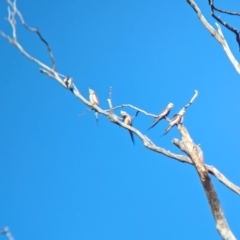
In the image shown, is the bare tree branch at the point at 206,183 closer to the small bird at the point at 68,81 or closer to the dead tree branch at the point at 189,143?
the dead tree branch at the point at 189,143

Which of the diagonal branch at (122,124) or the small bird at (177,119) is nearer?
the diagonal branch at (122,124)

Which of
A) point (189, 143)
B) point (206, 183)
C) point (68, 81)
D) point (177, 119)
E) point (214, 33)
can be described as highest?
→ point (214, 33)

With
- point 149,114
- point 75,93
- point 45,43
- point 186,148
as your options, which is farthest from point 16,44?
point 186,148

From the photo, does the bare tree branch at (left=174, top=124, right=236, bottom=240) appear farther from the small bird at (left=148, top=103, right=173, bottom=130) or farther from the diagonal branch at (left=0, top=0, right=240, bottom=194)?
the small bird at (left=148, top=103, right=173, bottom=130)

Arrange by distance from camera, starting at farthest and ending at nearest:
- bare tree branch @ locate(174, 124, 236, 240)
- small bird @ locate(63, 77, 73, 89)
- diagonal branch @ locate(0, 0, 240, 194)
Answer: small bird @ locate(63, 77, 73, 89), diagonal branch @ locate(0, 0, 240, 194), bare tree branch @ locate(174, 124, 236, 240)

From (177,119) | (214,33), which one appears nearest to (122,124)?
(177,119)

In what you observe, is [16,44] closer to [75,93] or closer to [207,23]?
[75,93]

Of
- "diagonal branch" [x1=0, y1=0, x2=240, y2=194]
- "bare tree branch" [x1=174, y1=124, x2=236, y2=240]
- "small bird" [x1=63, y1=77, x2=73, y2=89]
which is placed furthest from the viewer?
"small bird" [x1=63, y1=77, x2=73, y2=89]

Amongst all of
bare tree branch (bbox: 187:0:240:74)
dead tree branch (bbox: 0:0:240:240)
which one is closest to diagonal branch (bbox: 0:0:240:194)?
dead tree branch (bbox: 0:0:240:240)

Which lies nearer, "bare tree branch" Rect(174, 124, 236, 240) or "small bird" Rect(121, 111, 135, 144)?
"bare tree branch" Rect(174, 124, 236, 240)

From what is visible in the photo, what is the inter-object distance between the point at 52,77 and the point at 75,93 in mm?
222

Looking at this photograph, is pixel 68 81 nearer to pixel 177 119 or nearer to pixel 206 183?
pixel 177 119

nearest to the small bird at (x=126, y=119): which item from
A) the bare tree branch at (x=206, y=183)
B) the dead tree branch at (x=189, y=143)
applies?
the dead tree branch at (x=189, y=143)

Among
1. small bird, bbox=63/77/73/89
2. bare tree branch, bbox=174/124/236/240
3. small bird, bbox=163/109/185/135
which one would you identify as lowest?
bare tree branch, bbox=174/124/236/240
